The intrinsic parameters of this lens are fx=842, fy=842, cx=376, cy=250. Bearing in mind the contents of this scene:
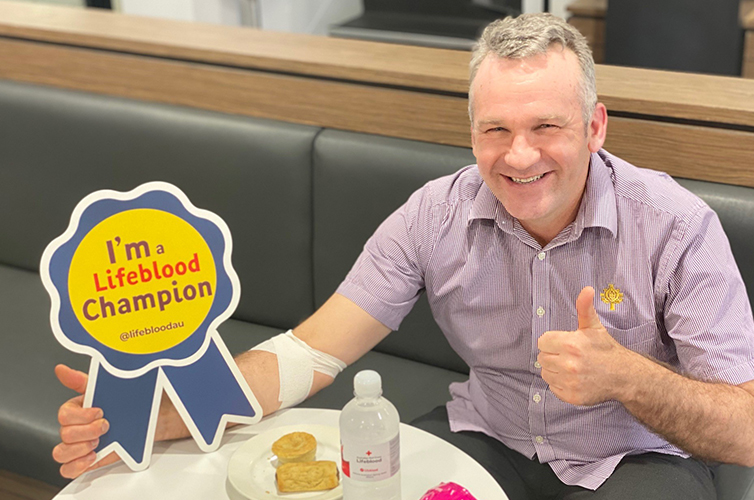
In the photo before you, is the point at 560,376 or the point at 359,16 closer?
the point at 560,376

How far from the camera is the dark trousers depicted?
1298mm

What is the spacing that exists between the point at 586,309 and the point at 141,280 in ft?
2.06

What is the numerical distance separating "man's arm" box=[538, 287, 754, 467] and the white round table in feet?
0.61

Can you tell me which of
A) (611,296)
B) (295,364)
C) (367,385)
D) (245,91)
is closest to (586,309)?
(611,296)

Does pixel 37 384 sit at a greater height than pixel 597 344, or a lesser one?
lesser

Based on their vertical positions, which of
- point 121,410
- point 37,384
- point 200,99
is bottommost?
Result: point 37,384

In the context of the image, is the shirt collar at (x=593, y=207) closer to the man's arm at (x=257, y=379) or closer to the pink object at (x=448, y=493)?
the man's arm at (x=257, y=379)

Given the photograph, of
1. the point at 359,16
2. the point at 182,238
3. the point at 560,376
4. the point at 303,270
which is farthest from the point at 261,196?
the point at 359,16

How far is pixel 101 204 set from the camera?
3.92 feet

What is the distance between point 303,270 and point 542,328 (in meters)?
0.78

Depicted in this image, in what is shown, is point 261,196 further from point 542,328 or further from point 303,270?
point 542,328

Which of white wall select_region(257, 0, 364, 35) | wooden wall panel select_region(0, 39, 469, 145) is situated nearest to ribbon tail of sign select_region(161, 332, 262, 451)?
wooden wall panel select_region(0, 39, 469, 145)

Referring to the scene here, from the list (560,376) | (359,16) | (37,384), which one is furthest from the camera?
(359,16)

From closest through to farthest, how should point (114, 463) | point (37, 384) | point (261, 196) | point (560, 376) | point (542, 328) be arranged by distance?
point (560, 376)
point (114, 463)
point (542, 328)
point (37, 384)
point (261, 196)
